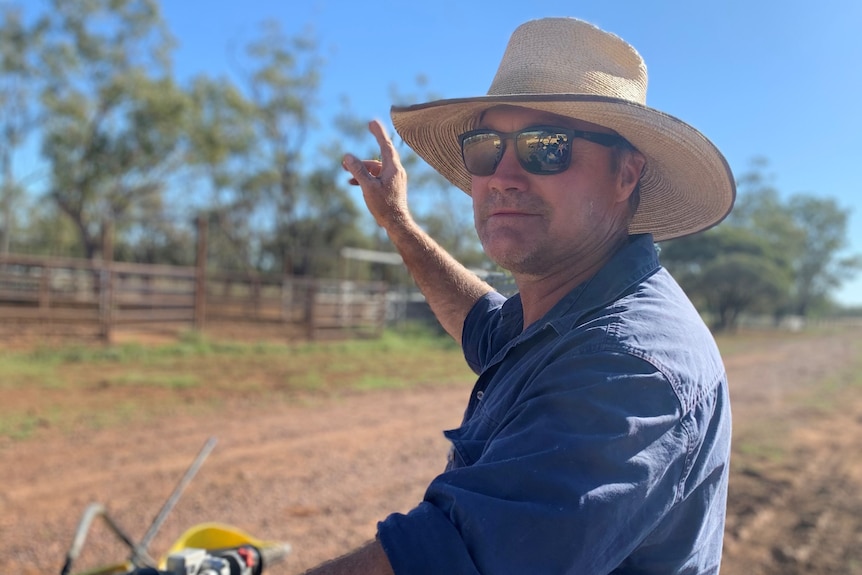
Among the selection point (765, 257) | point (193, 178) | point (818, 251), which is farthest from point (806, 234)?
point (193, 178)

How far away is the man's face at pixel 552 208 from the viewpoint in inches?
55.8

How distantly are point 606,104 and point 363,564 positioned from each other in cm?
96

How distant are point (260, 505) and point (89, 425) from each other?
116 inches

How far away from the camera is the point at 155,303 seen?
44.5 feet

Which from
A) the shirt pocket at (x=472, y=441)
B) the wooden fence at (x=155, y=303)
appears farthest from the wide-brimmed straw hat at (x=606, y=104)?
the wooden fence at (x=155, y=303)

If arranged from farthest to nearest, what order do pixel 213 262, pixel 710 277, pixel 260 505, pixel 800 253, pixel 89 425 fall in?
pixel 800 253 → pixel 213 262 → pixel 710 277 → pixel 89 425 → pixel 260 505

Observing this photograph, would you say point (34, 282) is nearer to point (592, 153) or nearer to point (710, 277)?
point (592, 153)

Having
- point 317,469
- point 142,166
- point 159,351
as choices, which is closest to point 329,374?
point 159,351

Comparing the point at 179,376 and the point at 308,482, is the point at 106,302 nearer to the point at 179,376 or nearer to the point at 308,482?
the point at 179,376

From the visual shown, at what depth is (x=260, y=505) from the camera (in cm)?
479

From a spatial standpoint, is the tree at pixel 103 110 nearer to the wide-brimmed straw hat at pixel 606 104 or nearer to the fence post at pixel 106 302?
the fence post at pixel 106 302

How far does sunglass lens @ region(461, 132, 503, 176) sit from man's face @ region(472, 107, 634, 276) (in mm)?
23

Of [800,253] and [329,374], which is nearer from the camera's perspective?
[329,374]

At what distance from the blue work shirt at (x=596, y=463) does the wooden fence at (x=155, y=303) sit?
12.4 meters
